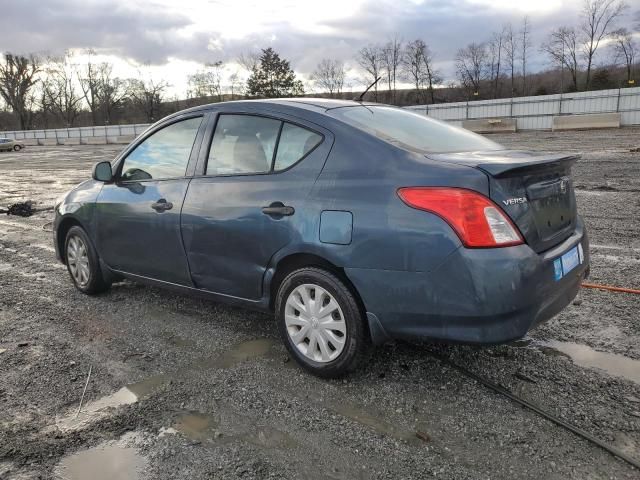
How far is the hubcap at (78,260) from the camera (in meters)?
5.00

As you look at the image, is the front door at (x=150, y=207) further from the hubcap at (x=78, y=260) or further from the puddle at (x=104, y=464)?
the puddle at (x=104, y=464)

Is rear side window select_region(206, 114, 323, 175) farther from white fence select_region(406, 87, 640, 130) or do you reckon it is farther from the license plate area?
white fence select_region(406, 87, 640, 130)

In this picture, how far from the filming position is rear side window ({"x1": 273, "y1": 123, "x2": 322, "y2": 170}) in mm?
3281

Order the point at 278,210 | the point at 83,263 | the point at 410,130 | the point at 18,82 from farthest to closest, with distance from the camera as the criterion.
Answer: the point at 18,82 < the point at 83,263 < the point at 410,130 < the point at 278,210

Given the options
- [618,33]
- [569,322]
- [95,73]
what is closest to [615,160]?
[569,322]

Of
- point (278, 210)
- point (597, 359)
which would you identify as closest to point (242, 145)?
point (278, 210)

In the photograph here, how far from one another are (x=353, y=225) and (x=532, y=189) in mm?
985

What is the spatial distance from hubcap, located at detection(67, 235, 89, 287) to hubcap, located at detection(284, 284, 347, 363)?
258 cm

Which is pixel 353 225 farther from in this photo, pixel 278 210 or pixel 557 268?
pixel 557 268

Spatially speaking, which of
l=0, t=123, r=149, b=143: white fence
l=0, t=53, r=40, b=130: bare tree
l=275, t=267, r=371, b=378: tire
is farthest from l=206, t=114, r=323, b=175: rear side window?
l=0, t=53, r=40, b=130: bare tree

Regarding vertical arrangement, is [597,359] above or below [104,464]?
above

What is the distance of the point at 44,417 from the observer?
3.02 meters

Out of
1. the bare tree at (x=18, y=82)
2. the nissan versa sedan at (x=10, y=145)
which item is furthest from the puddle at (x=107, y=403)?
the bare tree at (x=18, y=82)

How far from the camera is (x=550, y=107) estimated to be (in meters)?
31.5
